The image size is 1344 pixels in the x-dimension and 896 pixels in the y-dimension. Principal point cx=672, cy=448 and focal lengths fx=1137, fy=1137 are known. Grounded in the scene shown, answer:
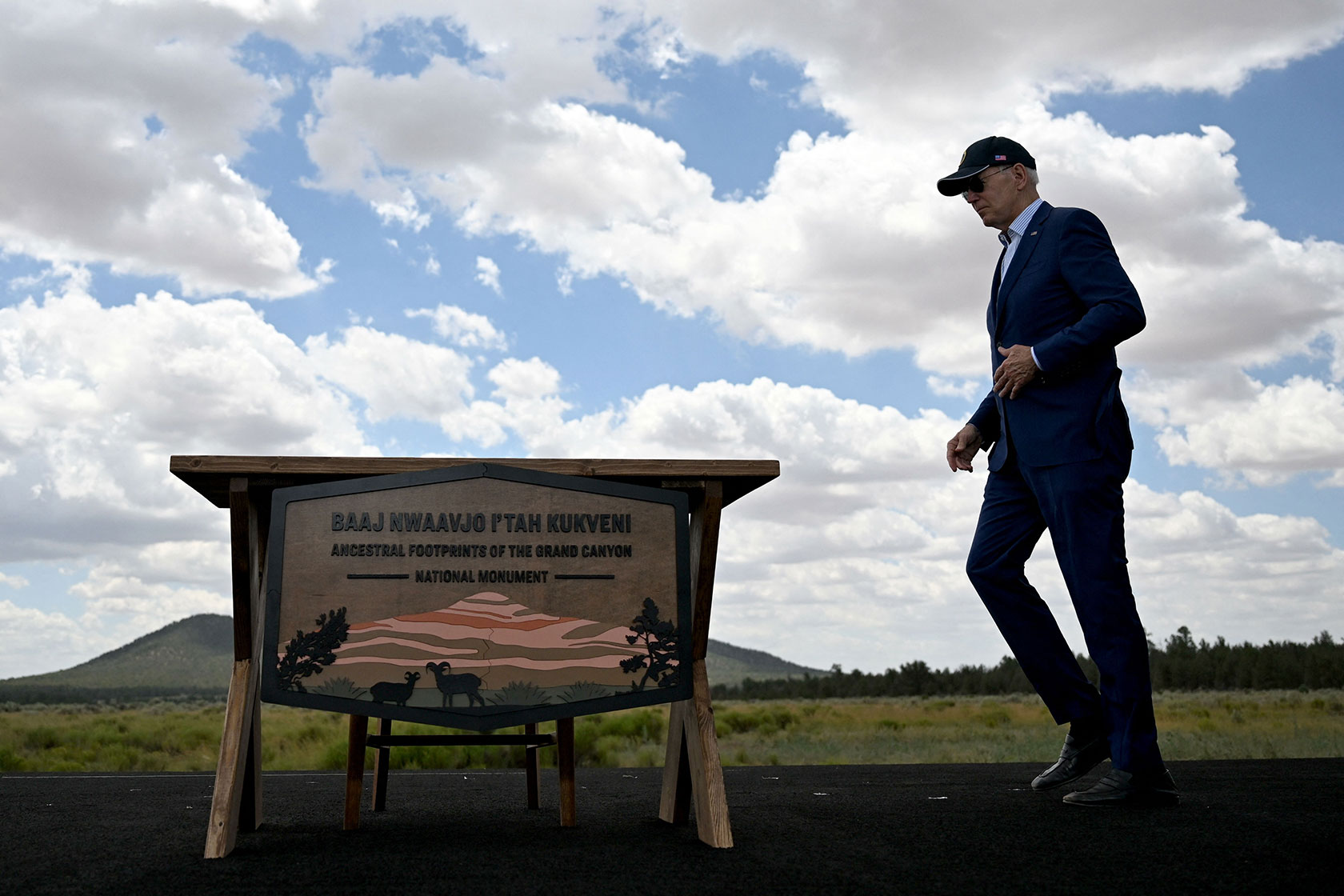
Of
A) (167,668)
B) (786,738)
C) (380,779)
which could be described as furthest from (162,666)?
(380,779)

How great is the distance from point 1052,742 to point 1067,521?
919 centimetres

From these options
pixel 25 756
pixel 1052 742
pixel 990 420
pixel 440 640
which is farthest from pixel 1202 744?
pixel 25 756

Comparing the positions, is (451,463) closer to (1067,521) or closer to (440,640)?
(440,640)

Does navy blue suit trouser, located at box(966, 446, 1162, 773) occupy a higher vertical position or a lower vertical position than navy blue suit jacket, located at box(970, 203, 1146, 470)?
lower

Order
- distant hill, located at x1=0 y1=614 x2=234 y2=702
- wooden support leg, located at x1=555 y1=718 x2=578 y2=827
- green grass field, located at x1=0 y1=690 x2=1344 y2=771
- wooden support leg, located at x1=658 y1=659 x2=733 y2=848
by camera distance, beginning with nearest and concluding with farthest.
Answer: wooden support leg, located at x1=658 y1=659 x2=733 y2=848 < wooden support leg, located at x1=555 y1=718 x2=578 y2=827 < green grass field, located at x1=0 y1=690 x2=1344 y2=771 < distant hill, located at x1=0 y1=614 x2=234 y2=702

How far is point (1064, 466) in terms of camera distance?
406 centimetres

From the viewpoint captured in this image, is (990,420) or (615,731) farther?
(615,731)

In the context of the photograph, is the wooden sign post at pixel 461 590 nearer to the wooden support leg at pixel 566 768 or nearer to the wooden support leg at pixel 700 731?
the wooden support leg at pixel 700 731

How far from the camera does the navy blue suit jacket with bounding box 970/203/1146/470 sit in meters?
4.05

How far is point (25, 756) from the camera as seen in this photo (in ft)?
47.6

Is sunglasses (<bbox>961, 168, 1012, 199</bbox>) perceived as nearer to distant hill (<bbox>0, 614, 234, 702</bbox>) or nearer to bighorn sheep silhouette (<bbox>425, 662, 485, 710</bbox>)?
bighorn sheep silhouette (<bbox>425, 662, 485, 710</bbox>)

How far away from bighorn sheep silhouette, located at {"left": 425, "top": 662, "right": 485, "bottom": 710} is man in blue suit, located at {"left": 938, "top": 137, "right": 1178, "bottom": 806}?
1.99 m

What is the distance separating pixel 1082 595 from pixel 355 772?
8.50 ft

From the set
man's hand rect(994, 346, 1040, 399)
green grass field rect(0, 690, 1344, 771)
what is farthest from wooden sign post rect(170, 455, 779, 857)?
green grass field rect(0, 690, 1344, 771)
